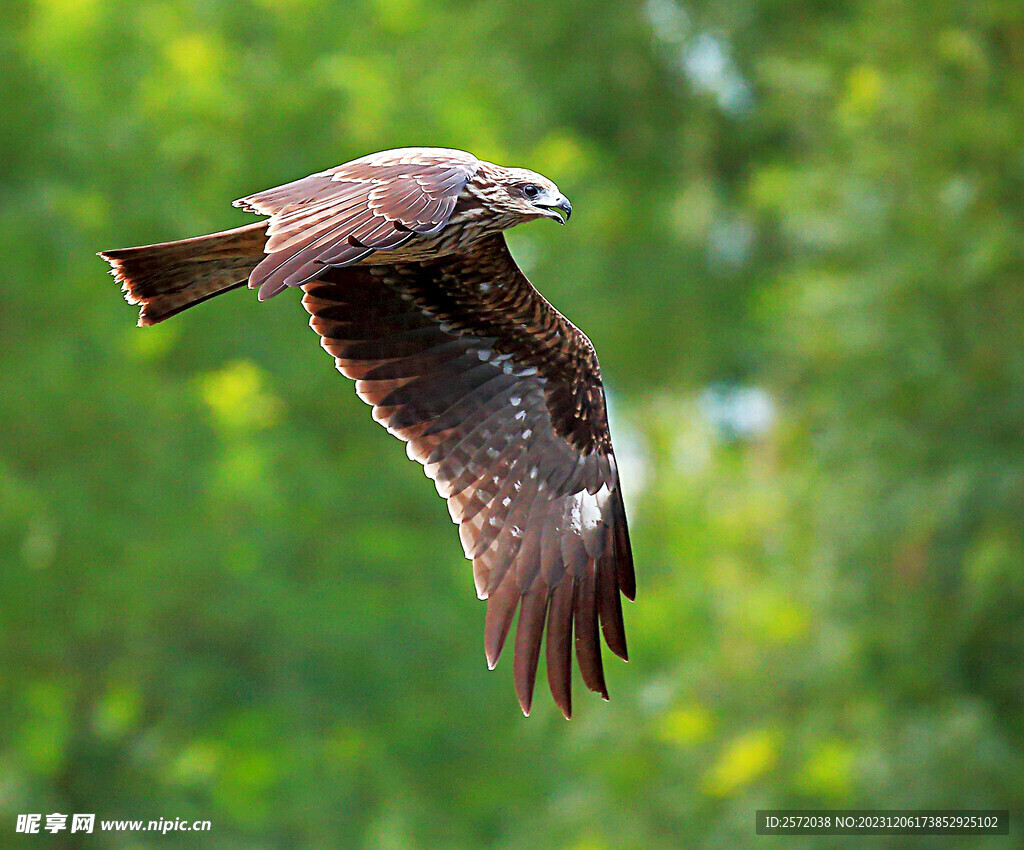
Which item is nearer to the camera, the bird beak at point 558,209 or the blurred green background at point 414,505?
the bird beak at point 558,209

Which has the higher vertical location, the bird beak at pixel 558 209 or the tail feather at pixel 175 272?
the bird beak at pixel 558 209

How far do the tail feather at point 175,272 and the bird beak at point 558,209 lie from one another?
1044mm

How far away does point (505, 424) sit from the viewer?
7781 mm

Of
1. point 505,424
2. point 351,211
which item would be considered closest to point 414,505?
point 505,424

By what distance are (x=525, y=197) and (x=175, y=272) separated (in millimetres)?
1325

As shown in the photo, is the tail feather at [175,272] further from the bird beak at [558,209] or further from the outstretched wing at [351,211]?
the bird beak at [558,209]

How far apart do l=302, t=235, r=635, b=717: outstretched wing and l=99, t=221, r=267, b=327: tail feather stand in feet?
2.48

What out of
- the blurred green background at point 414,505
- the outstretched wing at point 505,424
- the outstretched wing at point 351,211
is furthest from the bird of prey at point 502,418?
the blurred green background at point 414,505

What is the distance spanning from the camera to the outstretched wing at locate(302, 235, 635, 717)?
7.43 meters

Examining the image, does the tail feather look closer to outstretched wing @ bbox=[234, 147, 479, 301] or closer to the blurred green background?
outstretched wing @ bbox=[234, 147, 479, 301]

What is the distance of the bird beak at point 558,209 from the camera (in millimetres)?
6586

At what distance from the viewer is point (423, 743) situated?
57.3ft

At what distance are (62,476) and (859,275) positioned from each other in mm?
7248

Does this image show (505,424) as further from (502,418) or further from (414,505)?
(414,505)
